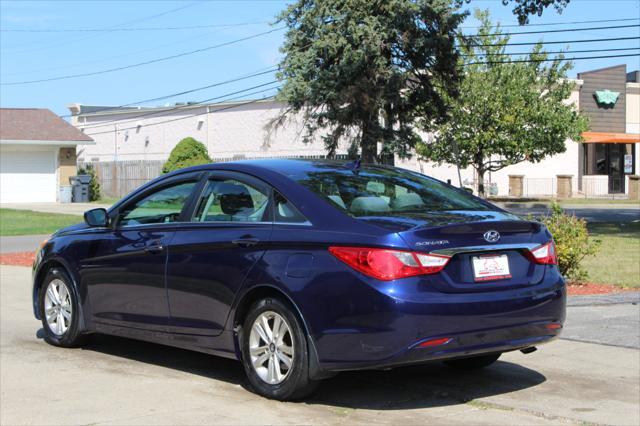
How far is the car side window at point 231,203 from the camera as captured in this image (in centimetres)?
621

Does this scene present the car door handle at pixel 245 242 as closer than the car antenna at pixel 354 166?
Yes

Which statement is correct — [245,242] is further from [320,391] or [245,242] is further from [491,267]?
[491,267]

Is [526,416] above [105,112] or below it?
below

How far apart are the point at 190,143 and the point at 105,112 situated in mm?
25639

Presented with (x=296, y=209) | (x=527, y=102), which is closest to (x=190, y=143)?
(x=527, y=102)

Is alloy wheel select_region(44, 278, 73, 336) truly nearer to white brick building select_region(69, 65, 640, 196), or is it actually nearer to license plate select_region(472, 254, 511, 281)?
license plate select_region(472, 254, 511, 281)

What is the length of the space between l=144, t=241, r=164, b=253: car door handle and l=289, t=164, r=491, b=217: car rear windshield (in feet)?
4.05

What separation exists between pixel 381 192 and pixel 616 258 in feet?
34.8

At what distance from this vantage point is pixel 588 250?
38.2ft

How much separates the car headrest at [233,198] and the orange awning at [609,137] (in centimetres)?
4749

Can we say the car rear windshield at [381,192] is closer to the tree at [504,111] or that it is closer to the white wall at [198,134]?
the tree at [504,111]

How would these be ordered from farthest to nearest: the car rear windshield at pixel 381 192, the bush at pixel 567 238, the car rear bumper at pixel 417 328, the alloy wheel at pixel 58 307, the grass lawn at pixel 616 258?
the grass lawn at pixel 616 258 < the bush at pixel 567 238 < the alloy wheel at pixel 58 307 < the car rear windshield at pixel 381 192 < the car rear bumper at pixel 417 328

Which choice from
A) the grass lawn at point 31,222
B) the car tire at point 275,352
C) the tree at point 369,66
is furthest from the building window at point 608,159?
the car tire at point 275,352

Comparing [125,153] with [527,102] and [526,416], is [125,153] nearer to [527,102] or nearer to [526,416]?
[527,102]
